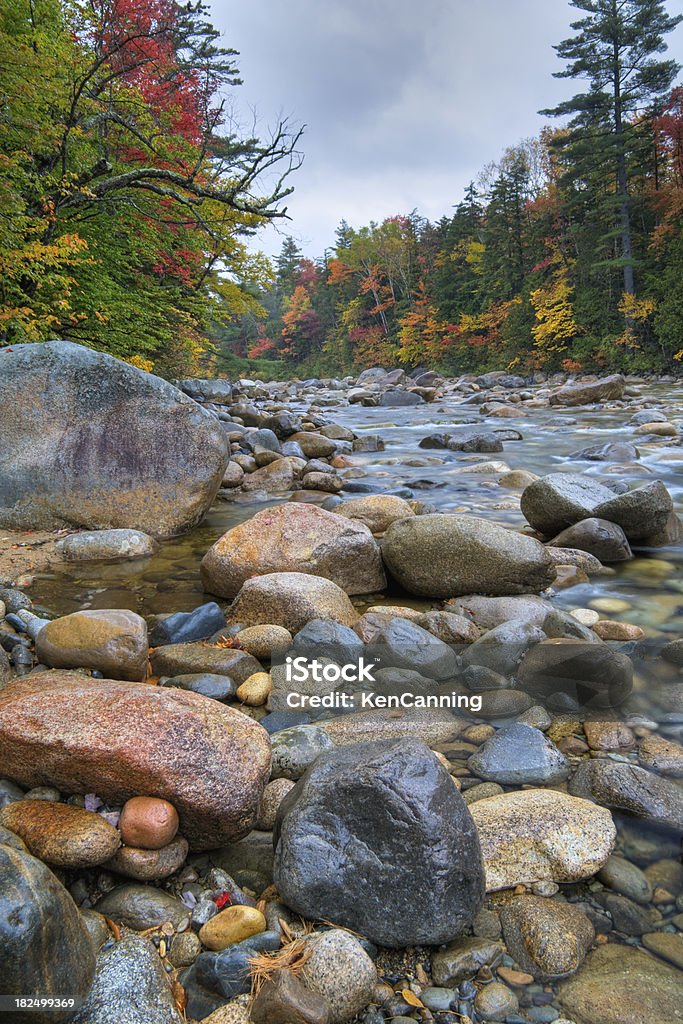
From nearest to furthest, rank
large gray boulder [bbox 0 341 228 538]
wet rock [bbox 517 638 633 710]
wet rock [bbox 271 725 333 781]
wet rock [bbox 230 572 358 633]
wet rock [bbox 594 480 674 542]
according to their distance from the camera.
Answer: wet rock [bbox 271 725 333 781]
wet rock [bbox 517 638 633 710]
wet rock [bbox 230 572 358 633]
wet rock [bbox 594 480 674 542]
large gray boulder [bbox 0 341 228 538]

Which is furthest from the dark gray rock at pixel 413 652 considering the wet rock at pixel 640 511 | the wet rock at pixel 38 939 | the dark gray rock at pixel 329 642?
the wet rock at pixel 640 511

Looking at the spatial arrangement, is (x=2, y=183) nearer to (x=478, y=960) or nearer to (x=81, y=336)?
(x=81, y=336)

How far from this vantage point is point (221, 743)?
7.23 feet

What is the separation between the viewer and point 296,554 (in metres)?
4.75

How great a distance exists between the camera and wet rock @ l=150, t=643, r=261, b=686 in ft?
11.2

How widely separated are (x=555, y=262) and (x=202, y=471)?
31.7 meters

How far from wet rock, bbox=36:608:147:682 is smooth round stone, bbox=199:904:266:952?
5.34 feet

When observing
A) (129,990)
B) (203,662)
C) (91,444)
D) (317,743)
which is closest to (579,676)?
(317,743)

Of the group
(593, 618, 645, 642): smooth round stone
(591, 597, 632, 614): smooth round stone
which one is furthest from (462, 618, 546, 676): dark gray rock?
(591, 597, 632, 614): smooth round stone

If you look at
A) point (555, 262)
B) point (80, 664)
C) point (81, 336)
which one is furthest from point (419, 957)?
point (555, 262)

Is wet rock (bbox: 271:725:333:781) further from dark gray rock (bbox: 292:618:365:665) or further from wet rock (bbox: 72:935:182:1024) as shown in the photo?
wet rock (bbox: 72:935:182:1024)

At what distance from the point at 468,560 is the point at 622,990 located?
309 cm

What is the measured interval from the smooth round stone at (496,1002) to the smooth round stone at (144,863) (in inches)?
40.0

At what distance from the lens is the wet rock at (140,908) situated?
186cm
